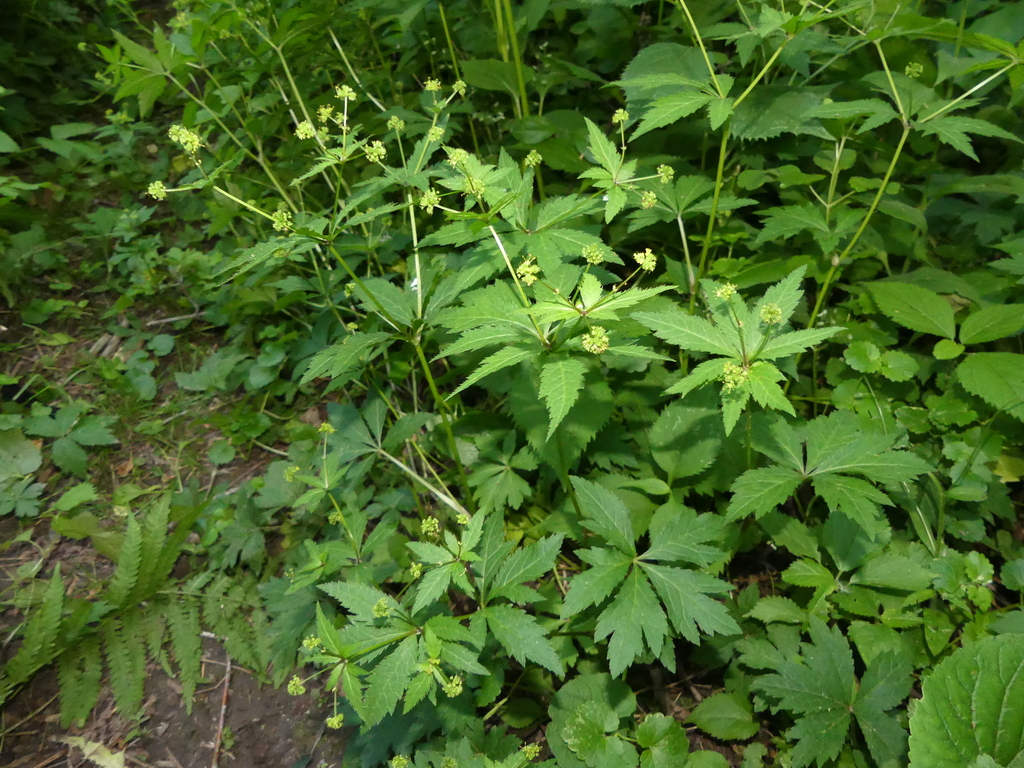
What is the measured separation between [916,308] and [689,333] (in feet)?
3.88

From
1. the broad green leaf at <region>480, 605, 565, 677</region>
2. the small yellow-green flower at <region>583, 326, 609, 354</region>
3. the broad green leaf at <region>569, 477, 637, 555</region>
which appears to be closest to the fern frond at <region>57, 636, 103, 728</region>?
the broad green leaf at <region>480, 605, 565, 677</region>

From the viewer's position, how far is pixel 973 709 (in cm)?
153

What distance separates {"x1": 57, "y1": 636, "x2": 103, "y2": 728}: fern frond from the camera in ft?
7.07

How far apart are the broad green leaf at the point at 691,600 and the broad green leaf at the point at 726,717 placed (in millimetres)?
416

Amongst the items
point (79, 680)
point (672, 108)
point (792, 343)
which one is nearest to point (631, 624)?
point (792, 343)

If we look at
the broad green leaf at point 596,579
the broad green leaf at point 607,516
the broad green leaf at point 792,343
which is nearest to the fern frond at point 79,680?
the broad green leaf at point 596,579

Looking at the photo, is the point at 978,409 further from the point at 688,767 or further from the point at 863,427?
the point at 688,767

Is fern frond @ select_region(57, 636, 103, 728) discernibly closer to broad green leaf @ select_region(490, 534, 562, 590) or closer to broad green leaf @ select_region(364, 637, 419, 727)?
broad green leaf @ select_region(364, 637, 419, 727)

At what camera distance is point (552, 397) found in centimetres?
142

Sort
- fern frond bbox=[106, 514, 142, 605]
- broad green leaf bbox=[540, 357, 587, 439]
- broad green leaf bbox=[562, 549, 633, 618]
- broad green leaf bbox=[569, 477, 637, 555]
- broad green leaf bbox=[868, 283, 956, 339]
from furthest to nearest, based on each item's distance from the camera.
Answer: fern frond bbox=[106, 514, 142, 605] → broad green leaf bbox=[868, 283, 956, 339] → broad green leaf bbox=[569, 477, 637, 555] → broad green leaf bbox=[562, 549, 633, 618] → broad green leaf bbox=[540, 357, 587, 439]

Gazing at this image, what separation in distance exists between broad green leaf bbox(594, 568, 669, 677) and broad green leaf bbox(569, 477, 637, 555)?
0.11 meters

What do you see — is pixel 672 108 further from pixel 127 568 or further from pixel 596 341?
pixel 127 568

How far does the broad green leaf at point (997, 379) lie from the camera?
1.94m

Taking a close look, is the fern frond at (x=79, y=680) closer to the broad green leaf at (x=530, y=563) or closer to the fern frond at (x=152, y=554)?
the fern frond at (x=152, y=554)
